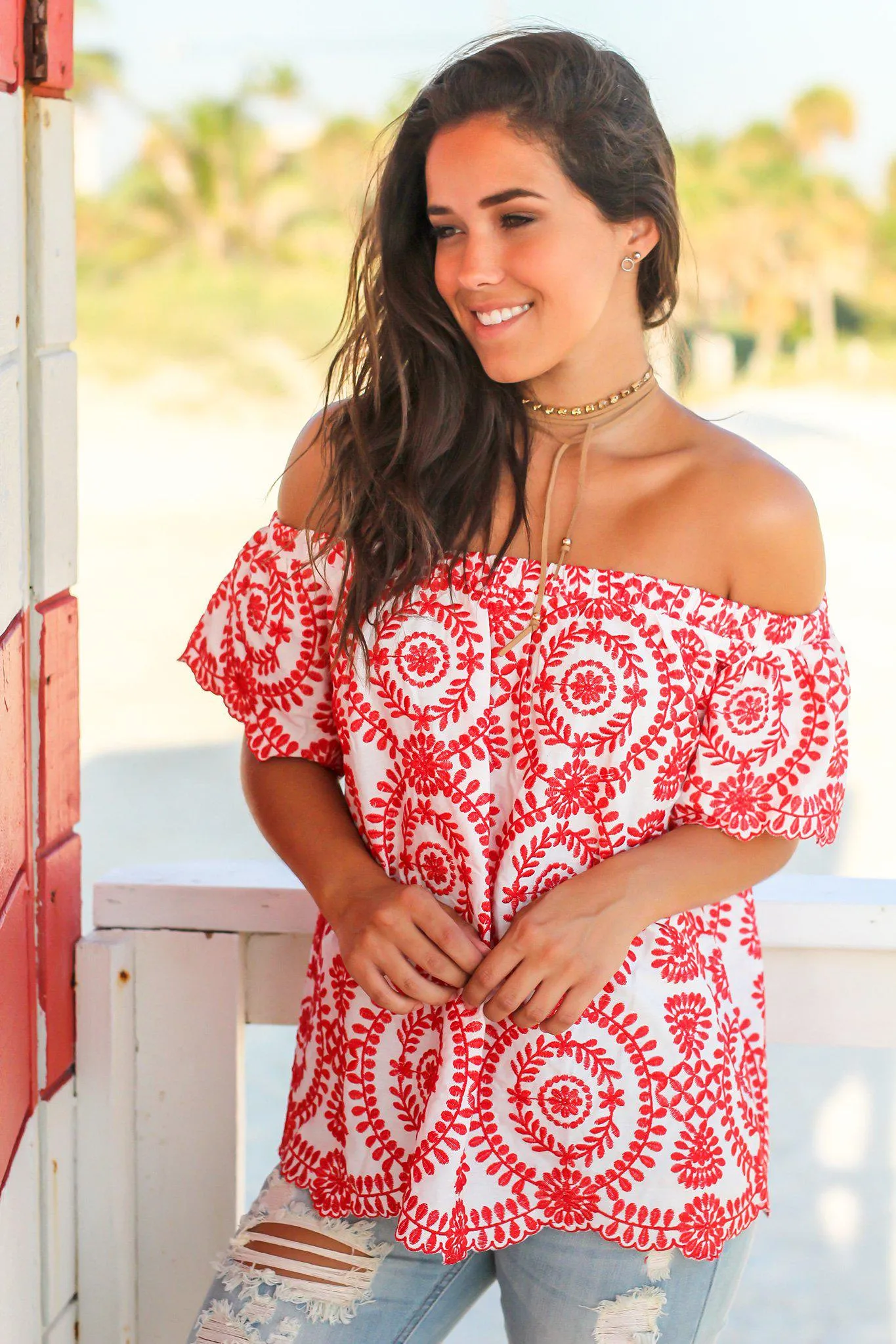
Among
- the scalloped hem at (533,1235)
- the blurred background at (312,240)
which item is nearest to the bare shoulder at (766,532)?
the scalloped hem at (533,1235)

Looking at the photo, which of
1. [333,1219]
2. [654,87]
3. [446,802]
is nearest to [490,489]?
[446,802]

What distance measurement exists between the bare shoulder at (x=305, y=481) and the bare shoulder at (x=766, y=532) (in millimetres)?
387

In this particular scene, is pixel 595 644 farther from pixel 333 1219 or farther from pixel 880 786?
pixel 880 786

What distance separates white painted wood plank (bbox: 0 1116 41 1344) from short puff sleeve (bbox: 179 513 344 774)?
1.68 feet

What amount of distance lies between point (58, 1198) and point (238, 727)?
10.5 meters

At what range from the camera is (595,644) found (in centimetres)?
143

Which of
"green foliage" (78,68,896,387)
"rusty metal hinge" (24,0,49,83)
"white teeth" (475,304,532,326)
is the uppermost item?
"green foliage" (78,68,896,387)

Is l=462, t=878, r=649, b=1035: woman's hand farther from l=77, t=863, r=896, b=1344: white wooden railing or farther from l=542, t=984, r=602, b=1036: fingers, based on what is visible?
l=77, t=863, r=896, b=1344: white wooden railing

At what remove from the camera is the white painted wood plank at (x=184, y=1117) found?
1816 mm

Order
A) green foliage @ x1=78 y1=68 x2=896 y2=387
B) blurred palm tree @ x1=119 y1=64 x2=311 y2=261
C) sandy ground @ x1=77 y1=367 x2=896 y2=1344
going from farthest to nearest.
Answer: blurred palm tree @ x1=119 y1=64 x2=311 y2=261 → green foliage @ x1=78 y1=68 x2=896 y2=387 → sandy ground @ x1=77 y1=367 x2=896 y2=1344

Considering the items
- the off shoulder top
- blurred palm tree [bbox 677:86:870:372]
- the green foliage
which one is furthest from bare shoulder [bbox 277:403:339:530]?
blurred palm tree [bbox 677:86:870:372]

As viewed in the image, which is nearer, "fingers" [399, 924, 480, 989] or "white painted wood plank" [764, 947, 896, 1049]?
"fingers" [399, 924, 480, 989]

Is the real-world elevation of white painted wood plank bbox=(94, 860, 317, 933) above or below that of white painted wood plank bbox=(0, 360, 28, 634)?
below

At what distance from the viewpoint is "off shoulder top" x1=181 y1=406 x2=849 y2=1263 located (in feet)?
4.71
